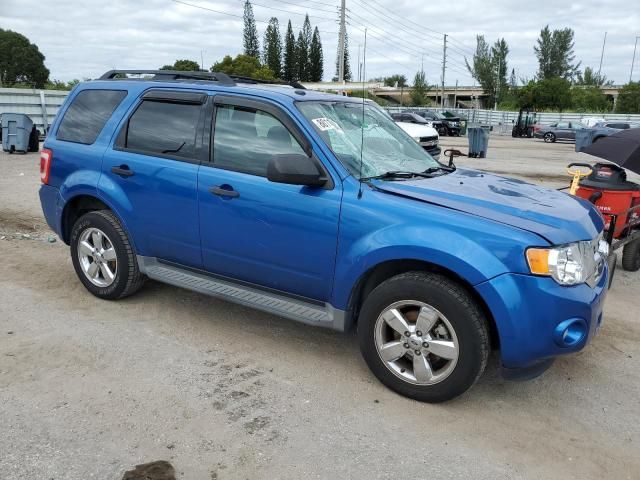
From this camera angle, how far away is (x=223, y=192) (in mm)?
3824

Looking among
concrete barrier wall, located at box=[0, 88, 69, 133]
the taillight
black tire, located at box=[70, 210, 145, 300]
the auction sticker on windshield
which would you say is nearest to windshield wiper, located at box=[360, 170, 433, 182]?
the auction sticker on windshield

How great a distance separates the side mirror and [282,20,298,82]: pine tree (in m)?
102

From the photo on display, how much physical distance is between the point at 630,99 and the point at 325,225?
71.1 m

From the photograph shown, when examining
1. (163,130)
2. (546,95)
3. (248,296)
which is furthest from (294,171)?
(546,95)

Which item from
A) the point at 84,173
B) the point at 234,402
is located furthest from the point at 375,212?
the point at 84,173

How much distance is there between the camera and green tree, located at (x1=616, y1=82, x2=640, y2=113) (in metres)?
62.5

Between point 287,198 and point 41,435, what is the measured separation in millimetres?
1914

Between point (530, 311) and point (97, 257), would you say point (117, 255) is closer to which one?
point (97, 257)

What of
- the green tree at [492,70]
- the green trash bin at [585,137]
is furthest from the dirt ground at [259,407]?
the green tree at [492,70]

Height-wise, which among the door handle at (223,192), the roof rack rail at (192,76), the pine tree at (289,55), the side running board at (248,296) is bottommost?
the side running board at (248,296)

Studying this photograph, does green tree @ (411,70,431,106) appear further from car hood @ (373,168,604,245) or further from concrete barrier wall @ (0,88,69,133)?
car hood @ (373,168,604,245)

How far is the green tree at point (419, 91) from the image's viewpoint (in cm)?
7444

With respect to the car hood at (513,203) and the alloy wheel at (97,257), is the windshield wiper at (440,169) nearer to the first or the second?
the car hood at (513,203)

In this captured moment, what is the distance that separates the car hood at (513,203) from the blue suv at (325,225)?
2 centimetres
